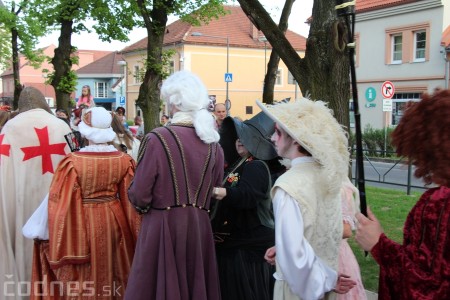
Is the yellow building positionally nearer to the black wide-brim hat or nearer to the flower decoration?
the black wide-brim hat

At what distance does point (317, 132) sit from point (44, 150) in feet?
9.22

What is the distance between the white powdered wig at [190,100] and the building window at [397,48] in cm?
2735

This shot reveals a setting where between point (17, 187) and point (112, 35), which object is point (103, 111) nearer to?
point (17, 187)

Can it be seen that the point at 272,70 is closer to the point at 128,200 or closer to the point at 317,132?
the point at 128,200

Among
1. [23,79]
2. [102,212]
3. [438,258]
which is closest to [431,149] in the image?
[438,258]

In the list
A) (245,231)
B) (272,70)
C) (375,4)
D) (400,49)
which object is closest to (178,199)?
(245,231)

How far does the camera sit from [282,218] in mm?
2293

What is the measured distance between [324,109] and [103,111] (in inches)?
77.5

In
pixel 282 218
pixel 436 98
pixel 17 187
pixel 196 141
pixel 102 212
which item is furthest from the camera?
pixel 17 187

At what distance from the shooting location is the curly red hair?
6.23 feet

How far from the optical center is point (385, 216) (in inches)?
306

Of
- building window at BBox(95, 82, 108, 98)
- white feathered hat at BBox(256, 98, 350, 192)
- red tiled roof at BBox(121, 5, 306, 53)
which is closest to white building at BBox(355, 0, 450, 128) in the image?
red tiled roof at BBox(121, 5, 306, 53)

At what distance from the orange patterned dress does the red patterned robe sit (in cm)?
235

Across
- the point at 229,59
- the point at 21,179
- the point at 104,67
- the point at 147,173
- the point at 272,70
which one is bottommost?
the point at 21,179
